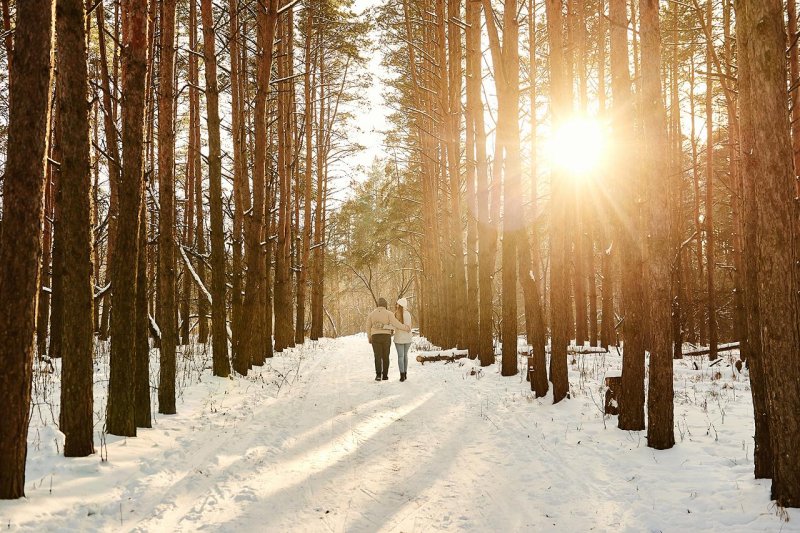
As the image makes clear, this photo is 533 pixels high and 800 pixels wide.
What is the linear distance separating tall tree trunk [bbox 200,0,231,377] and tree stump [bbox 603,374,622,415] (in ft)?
26.9

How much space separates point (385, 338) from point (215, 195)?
16.9ft

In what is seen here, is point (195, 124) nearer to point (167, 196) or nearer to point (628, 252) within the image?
point (167, 196)

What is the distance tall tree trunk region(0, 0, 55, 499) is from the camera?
389cm

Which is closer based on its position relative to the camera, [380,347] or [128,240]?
[128,240]

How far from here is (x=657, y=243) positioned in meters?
5.77

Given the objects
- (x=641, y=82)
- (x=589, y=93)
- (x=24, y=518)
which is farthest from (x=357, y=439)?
(x=589, y=93)

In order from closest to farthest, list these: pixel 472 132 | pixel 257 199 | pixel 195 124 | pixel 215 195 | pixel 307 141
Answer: pixel 215 195, pixel 257 199, pixel 472 132, pixel 195 124, pixel 307 141

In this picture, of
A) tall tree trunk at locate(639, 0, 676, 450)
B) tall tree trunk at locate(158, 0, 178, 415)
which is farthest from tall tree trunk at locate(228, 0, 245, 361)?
tall tree trunk at locate(639, 0, 676, 450)

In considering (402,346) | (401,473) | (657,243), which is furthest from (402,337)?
(657,243)

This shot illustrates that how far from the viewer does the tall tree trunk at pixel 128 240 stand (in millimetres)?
6105

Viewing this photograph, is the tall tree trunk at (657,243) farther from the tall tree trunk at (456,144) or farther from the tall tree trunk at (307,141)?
the tall tree trunk at (307,141)

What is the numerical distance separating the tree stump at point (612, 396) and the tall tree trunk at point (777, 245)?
3.08 meters

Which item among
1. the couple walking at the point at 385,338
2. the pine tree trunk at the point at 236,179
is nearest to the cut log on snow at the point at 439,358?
the couple walking at the point at 385,338

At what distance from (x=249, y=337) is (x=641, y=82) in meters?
10.4
